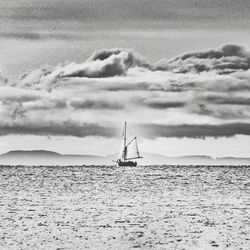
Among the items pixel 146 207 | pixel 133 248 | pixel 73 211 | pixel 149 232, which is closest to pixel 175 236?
pixel 149 232

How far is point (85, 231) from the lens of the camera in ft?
94.2

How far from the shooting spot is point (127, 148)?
652 feet

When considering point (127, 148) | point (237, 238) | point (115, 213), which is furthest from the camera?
point (127, 148)

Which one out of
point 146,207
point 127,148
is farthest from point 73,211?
point 127,148

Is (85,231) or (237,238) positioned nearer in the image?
(237,238)

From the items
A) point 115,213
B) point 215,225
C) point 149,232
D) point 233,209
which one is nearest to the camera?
point 149,232

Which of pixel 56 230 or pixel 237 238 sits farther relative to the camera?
pixel 56 230

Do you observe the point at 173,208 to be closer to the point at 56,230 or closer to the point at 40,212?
the point at 40,212

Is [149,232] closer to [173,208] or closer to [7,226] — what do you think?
[7,226]

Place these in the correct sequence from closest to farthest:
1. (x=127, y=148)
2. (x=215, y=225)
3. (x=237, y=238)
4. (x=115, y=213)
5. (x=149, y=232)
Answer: (x=237, y=238), (x=149, y=232), (x=215, y=225), (x=115, y=213), (x=127, y=148)

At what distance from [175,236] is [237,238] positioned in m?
2.66

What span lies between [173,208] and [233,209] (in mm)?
4189

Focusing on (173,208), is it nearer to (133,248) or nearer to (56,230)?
(56,230)

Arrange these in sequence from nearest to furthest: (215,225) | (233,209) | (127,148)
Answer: (215,225) → (233,209) → (127,148)
